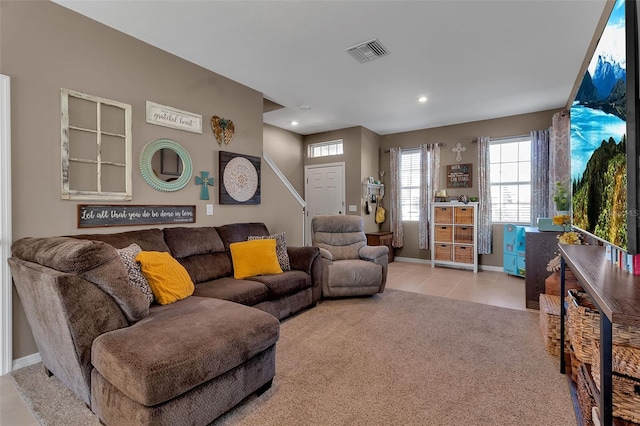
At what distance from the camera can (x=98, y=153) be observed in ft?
8.34

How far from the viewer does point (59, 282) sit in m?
1.45

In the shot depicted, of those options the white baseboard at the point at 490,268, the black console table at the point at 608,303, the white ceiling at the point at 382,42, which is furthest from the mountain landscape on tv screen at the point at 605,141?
the white baseboard at the point at 490,268

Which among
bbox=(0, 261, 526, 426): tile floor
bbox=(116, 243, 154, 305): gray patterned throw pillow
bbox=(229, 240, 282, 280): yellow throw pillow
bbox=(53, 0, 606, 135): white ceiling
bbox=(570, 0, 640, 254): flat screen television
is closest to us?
bbox=(570, 0, 640, 254): flat screen television

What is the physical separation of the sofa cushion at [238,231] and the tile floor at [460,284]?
206 cm

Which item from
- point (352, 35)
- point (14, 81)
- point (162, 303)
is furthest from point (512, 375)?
point (14, 81)

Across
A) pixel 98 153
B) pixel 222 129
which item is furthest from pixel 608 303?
pixel 222 129

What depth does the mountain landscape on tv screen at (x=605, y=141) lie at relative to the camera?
1364 mm

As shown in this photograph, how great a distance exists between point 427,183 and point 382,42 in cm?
348

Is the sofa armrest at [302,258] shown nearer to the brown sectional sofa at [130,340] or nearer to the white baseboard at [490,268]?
the brown sectional sofa at [130,340]

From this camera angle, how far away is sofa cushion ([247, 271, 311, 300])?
9.17 ft

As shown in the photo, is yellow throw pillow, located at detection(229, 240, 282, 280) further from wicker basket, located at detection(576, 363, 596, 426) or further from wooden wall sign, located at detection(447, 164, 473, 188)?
wooden wall sign, located at detection(447, 164, 473, 188)

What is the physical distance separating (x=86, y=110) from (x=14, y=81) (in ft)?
1.42

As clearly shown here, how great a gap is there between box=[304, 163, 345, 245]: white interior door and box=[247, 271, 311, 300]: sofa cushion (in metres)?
2.68

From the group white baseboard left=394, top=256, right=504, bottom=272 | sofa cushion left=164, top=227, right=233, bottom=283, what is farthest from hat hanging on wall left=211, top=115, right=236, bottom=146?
white baseboard left=394, top=256, right=504, bottom=272
